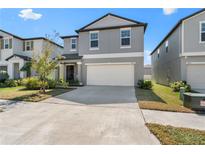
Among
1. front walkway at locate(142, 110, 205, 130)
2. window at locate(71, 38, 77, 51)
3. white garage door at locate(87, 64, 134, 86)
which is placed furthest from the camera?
window at locate(71, 38, 77, 51)

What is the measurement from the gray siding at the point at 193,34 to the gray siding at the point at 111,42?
4.00 metres

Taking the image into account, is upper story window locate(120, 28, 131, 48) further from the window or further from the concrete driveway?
the concrete driveway

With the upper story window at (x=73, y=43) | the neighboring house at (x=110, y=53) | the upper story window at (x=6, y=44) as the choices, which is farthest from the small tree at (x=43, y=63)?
the upper story window at (x=6, y=44)

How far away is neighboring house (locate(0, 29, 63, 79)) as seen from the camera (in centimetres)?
2141

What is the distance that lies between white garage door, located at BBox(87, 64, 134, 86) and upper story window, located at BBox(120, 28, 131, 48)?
7.25 feet

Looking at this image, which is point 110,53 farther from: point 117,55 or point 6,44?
point 6,44

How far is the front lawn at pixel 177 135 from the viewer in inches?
161

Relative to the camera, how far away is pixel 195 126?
18.0ft

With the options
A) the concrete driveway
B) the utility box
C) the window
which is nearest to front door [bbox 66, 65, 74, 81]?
the window

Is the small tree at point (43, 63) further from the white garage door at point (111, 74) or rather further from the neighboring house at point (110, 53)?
the white garage door at point (111, 74)

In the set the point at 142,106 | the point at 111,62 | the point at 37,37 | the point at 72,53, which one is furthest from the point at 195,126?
the point at 37,37

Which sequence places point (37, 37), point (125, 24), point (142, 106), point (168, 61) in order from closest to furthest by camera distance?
point (142, 106) < point (125, 24) < point (168, 61) < point (37, 37)
